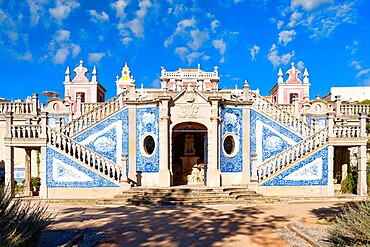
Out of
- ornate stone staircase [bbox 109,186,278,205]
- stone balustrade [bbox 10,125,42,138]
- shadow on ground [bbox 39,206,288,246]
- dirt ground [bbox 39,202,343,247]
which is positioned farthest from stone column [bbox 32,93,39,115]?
shadow on ground [bbox 39,206,288,246]

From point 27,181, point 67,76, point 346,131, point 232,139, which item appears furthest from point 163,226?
point 67,76

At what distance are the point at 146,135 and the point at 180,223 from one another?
6089 millimetres

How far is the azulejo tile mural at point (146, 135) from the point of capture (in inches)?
535

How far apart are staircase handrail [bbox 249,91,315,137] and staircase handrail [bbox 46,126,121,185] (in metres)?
7.33

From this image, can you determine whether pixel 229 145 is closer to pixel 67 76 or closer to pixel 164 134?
pixel 164 134

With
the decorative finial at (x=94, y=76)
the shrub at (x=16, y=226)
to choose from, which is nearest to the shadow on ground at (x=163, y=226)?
the shrub at (x=16, y=226)

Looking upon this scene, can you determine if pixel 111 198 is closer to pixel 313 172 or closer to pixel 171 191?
pixel 171 191

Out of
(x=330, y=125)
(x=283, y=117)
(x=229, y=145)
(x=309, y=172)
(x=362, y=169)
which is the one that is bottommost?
(x=309, y=172)

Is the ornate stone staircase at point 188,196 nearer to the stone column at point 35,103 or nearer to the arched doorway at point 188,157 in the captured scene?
the arched doorway at point 188,157

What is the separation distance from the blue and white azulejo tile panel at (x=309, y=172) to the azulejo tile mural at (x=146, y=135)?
5.58m

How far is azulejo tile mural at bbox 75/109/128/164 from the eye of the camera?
13938 mm

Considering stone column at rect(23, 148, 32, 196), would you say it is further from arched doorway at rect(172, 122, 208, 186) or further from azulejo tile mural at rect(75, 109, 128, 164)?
arched doorway at rect(172, 122, 208, 186)

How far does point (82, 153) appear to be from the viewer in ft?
41.4

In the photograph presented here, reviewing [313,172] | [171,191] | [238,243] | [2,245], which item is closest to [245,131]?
[313,172]
